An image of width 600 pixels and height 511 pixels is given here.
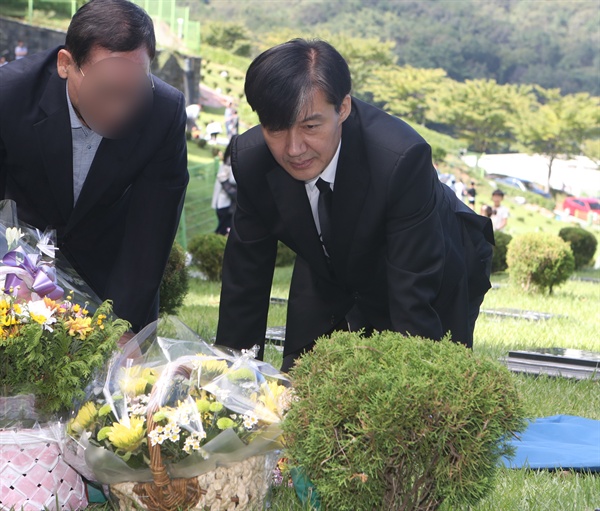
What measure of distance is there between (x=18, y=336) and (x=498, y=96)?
56.4 m

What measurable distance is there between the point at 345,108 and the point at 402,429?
125 cm

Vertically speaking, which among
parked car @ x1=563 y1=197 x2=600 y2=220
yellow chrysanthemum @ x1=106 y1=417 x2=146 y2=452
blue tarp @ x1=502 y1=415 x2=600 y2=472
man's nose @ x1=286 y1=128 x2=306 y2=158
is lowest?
parked car @ x1=563 y1=197 x2=600 y2=220

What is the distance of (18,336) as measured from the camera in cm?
259

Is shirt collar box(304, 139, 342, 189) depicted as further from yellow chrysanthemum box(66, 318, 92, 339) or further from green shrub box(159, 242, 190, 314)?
green shrub box(159, 242, 190, 314)

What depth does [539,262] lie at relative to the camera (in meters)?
12.5

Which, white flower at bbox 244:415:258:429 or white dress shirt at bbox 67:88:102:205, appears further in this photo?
white dress shirt at bbox 67:88:102:205

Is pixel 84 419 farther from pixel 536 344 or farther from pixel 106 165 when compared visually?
pixel 536 344

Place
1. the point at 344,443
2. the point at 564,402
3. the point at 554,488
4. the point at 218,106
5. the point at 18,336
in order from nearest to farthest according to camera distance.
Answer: the point at 344,443 → the point at 18,336 → the point at 554,488 → the point at 564,402 → the point at 218,106

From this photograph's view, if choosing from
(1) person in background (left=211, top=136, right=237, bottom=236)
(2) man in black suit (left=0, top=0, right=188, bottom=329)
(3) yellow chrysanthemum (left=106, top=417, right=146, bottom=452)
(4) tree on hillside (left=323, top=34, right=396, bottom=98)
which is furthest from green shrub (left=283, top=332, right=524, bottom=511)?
(4) tree on hillside (left=323, top=34, right=396, bottom=98)

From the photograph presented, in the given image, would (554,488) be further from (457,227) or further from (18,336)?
(18,336)

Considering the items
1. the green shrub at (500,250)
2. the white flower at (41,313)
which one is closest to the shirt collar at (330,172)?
the white flower at (41,313)

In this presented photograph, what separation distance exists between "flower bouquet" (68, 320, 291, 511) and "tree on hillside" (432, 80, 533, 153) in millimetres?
55423

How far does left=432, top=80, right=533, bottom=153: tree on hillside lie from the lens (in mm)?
56188

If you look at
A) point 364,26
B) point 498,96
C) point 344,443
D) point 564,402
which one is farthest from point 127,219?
point 364,26
